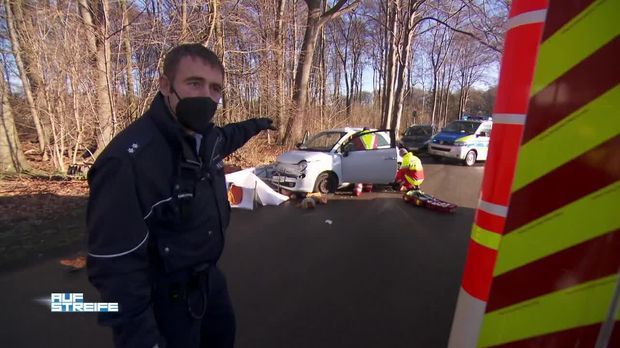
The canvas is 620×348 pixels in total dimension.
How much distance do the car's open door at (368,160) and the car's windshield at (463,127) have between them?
7451mm

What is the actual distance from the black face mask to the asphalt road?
2.12m

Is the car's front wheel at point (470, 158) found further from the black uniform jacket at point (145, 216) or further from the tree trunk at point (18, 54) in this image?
the tree trunk at point (18, 54)

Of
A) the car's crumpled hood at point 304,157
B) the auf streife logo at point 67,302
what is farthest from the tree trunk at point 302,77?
the auf streife logo at point 67,302

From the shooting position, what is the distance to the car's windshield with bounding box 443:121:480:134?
48.1 feet

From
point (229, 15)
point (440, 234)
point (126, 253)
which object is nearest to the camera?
point (126, 253)

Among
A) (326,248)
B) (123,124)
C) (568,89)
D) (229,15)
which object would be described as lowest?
(326,248)

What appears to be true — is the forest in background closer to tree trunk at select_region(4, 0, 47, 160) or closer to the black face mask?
tree trunk at select_region(4, 0, 47, 160)

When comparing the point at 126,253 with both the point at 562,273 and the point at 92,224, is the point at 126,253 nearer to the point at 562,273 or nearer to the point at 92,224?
the point at 92,224

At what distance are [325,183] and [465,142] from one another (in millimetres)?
8487

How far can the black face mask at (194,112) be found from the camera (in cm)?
164

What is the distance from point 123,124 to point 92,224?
907 centimetres

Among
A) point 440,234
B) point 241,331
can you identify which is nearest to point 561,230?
point 241,331

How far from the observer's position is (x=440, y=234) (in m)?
5.77

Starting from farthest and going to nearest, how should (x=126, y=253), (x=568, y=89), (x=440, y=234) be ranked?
(x=440, y=234) < (x=126, y=253) < (x=568, y=89)
